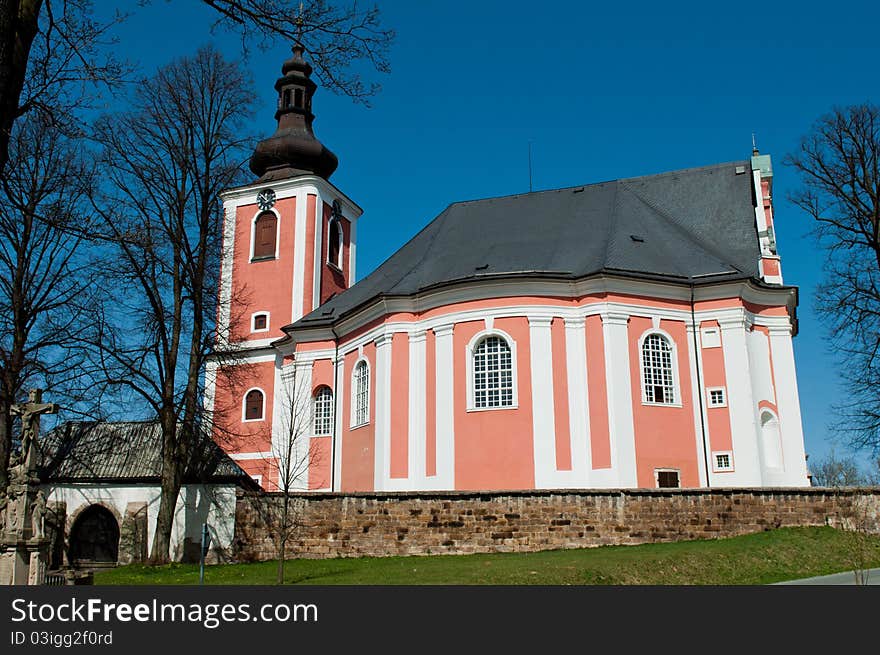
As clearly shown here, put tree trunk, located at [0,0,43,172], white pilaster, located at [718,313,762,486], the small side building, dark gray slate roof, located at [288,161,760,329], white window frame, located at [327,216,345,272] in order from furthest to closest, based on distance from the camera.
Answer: white window frame, located at [327,216,345,272] < dark gray slate roof, located at [288,161,760,329] < white pilaster, located at [718,313,762,486] < the small side building < tree trunk, located at [0,0,43,172]

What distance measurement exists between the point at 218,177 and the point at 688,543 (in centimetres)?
1605

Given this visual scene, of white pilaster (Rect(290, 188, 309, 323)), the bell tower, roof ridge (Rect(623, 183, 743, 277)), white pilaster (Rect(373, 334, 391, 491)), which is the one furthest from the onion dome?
roof ridge (Rect(623, 183, 743, 277))

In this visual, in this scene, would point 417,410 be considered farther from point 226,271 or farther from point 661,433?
point 226,271

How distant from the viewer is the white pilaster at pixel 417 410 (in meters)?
25.8

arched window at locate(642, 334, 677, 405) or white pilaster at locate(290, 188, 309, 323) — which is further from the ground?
white pilaster at locate(290, 188, 309, 323)

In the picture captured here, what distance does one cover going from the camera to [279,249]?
36.8 m

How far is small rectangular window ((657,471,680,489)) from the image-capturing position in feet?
80.9

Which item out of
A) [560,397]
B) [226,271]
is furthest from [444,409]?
[226,271]

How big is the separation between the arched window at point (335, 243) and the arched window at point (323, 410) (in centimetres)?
849

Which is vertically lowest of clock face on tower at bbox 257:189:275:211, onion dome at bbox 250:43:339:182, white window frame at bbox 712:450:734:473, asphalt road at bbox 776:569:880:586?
asphalt road at bbox 776:569:880:586

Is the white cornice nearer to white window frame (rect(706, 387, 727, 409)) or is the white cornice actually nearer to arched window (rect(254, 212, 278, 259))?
arched window (rect(254, 212, 278, 259))

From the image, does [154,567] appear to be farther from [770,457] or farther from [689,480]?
[770,457]

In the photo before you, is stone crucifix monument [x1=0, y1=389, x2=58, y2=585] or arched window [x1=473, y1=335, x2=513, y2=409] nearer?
stone crucifix monument [x1=0, y1=389, x2=58, y2=585]

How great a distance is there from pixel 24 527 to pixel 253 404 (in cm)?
2051
